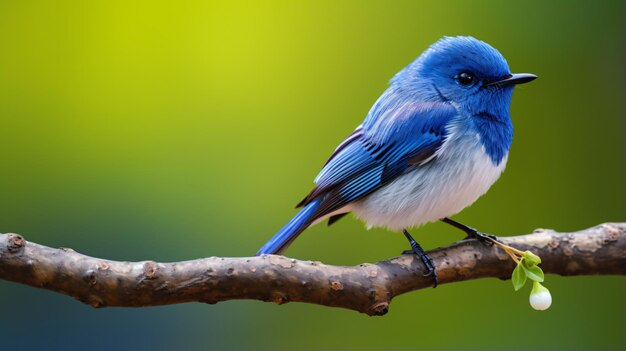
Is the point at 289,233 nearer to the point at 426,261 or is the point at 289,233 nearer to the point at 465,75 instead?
the point at 426,261

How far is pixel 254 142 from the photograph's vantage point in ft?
8.85

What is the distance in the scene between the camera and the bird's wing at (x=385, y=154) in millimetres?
1856

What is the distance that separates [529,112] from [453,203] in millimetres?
1142

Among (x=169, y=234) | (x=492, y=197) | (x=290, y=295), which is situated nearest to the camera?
(x=290, y=295)

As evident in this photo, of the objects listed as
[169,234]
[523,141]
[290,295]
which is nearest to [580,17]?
[523,141]

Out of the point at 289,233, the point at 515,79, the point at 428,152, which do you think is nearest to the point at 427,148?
the point at 428,152

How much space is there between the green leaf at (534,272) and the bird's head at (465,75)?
46 cm

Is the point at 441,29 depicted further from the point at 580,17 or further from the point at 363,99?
the point at 580,17

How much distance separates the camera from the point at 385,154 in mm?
1878

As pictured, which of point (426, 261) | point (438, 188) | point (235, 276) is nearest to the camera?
point (235, 276)

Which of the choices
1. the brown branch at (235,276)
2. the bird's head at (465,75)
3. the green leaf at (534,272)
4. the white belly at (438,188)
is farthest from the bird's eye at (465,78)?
the green leaf at (534,272)

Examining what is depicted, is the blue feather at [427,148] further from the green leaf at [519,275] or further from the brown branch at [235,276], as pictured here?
the green leaf at [519,275]

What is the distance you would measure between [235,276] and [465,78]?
79 cm

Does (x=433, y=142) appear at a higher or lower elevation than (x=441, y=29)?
lower
